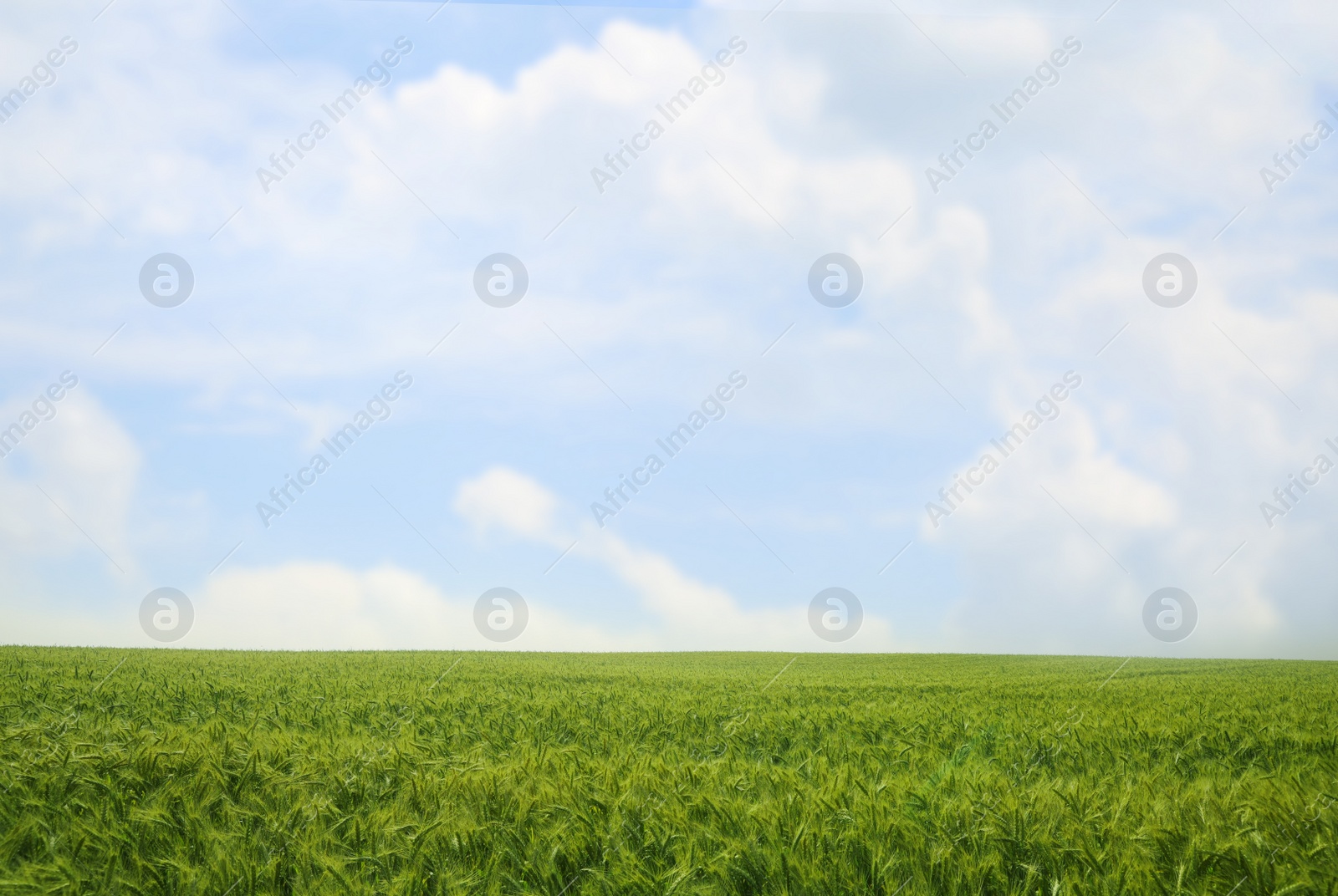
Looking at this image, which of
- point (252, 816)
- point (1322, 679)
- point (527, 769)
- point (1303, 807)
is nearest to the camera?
point (1303, 807)

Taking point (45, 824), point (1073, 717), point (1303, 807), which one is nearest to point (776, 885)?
point (1303, 807)

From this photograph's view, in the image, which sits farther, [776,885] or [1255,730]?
[1255,730]

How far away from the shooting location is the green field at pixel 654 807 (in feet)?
12.1

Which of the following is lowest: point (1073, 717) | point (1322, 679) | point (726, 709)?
point (726, 709)

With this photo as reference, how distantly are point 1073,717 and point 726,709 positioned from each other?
4.53 meters

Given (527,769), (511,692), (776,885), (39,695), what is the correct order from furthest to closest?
1. (511,692)
2. (39,695)
3. (527,769)
4. (776,885)

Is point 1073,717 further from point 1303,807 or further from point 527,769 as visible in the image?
point 527,769

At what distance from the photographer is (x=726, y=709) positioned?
10617 mm

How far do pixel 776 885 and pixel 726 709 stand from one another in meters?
7.24

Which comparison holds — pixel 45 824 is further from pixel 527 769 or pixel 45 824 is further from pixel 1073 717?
pixel 1073 717

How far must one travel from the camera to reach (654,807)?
439cm

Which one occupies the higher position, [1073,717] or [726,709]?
[1073,717]

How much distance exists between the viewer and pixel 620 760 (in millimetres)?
5965

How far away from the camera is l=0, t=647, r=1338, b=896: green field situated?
12.1 feet
